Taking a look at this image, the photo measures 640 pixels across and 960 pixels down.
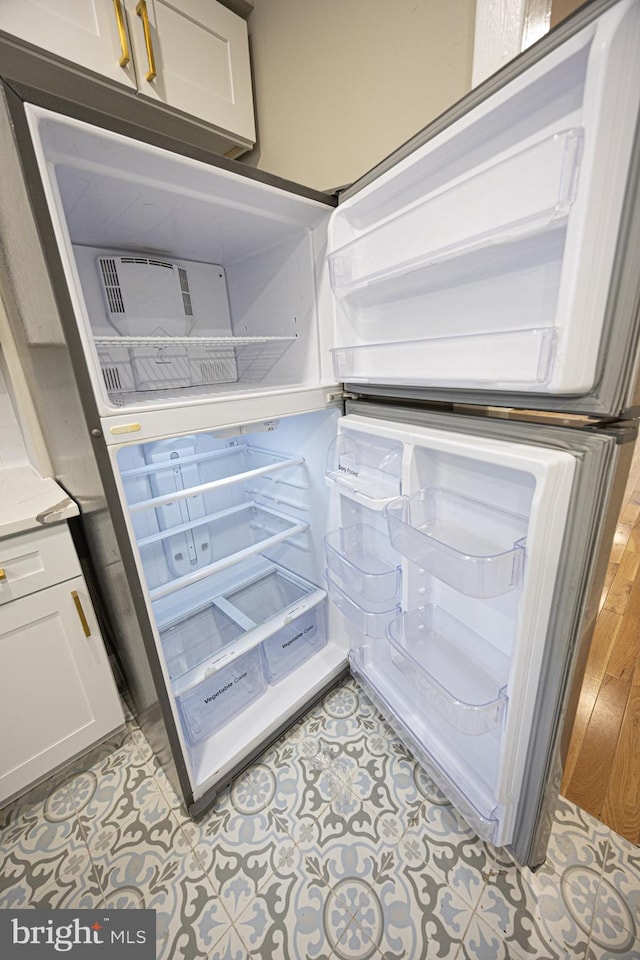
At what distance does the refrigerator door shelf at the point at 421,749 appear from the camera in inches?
33.0

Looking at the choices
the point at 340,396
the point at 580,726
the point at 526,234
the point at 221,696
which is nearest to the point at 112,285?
the point at 340,396

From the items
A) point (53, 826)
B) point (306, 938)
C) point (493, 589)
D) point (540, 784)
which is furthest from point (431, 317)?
point (53, 826)

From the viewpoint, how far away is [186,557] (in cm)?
150

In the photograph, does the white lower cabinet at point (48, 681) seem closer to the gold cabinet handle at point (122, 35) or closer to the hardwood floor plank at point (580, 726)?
the gold cabinet handle at point (122, 35)

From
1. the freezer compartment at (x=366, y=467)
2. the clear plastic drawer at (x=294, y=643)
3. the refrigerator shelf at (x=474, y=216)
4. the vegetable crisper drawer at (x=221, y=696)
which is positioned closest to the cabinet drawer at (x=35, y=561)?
the vegetable crisper drawer at (x=221, y=696)

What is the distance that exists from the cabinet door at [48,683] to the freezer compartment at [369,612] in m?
0.77

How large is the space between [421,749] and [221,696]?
0.64 metres

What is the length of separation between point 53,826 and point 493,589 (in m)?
1.40

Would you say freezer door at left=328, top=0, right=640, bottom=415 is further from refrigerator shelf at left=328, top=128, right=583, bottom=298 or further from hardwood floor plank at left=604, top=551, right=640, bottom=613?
hardwood floor plank at left=604, top=551, right=640, bottom=613

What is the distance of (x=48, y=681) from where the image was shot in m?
1.04

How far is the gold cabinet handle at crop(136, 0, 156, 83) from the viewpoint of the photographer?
90 centimetres

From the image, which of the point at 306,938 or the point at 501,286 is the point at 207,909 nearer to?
the point at 306,938

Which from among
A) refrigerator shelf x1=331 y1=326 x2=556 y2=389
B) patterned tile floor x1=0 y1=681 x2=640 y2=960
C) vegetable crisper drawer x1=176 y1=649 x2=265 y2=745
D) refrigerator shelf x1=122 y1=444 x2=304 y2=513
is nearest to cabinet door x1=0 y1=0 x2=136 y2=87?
→ refrigerator shelf x1=331 y1=326 x2=556 y2=389

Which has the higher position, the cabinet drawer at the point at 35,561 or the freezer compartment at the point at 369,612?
the cabinet drawer at the point at 35,561
